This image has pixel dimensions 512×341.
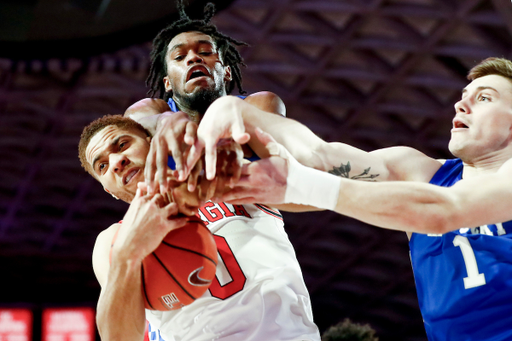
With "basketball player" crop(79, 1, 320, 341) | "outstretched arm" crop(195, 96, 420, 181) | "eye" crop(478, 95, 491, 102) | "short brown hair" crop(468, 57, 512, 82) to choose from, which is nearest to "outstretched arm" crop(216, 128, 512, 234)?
"outstretched arm" crop(195, 96, 420, 181)

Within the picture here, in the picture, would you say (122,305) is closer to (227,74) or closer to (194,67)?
(194,67)

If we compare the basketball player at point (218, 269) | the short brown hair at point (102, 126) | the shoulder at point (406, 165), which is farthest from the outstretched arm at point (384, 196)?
the short brown hair at point (102, 126)

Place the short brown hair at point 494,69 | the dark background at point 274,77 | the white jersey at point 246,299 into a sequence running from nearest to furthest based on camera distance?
the white jersey at point 246,299 < the short brown hair at point 494,69 < the dark background at point 274,77

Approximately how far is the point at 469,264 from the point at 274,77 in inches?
311

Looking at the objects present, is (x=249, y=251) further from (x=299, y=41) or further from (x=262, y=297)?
(x=299, y=41)

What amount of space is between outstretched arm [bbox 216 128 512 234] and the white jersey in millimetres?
499

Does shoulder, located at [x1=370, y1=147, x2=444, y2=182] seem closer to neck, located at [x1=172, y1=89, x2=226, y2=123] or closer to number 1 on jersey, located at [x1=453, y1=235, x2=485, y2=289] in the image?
number 1 on jersey, located at [x1=453, y1=235, x2=485, y2=289]

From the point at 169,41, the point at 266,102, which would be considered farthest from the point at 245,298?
the point at 169,41

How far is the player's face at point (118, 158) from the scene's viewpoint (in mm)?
2594

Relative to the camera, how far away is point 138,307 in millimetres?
2371

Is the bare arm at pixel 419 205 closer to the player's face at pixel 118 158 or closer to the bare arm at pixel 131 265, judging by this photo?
the bare arm at pixel 131 265

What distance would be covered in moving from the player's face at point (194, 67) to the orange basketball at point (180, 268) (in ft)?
3.73

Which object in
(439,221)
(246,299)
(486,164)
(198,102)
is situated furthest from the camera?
(198,102)

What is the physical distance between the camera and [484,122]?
8.51ft
